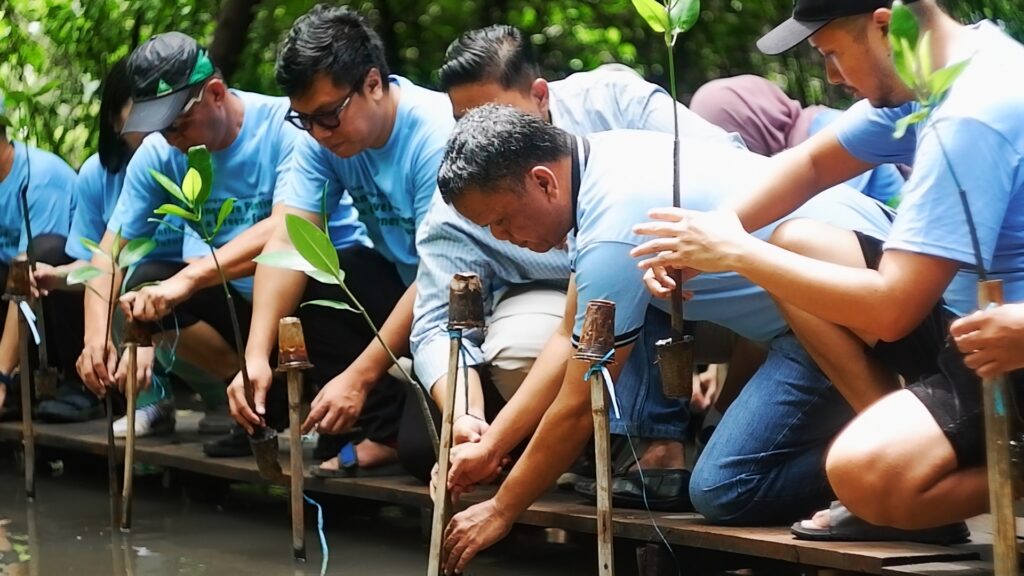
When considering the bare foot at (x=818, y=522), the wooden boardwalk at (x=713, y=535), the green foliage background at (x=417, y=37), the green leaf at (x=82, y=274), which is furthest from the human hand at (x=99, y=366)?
the bare foot at (x=818, y=522)

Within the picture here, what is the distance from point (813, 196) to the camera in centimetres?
374

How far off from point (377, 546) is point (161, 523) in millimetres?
937

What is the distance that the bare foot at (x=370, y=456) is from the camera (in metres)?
4.75

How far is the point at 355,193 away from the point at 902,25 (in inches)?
106

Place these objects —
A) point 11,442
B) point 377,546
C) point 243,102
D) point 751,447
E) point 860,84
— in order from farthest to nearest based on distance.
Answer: point 11,442, point 243,102, point 377,546, point 751,447, point 860,84

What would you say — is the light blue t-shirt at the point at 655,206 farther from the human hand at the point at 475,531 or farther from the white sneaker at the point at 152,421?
the white sneaker at the point at 152,421

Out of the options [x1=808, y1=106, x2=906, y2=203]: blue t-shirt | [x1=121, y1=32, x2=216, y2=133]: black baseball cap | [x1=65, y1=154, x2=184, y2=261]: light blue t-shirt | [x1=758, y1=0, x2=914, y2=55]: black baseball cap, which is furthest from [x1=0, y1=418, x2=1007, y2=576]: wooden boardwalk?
[x1=65, y1=154, x2=184, y2=261]: light blue t-shirt

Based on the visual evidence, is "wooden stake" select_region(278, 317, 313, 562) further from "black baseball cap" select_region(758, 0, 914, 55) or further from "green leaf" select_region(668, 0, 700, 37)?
"black baseball cap" select_region(758, 0, 914, 55)

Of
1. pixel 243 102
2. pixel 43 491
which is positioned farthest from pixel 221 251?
pixel 43 491

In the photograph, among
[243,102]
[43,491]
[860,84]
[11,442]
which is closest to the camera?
[860,84]

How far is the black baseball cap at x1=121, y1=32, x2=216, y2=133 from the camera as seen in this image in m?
5.11

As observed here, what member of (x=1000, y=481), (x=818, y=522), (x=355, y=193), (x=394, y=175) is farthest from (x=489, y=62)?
(x=1000, y=481)

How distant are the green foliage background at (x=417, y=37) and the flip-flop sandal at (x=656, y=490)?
3971mm

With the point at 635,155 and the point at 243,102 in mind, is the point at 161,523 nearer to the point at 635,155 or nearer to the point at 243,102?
the point at 243,102
